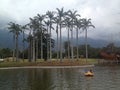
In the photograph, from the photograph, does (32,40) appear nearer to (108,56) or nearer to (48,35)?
(48,35)

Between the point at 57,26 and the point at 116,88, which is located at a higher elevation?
the point at 57,26

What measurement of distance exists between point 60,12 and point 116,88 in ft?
294

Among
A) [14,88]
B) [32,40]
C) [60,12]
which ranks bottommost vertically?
[14,88]

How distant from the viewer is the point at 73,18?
13262cm

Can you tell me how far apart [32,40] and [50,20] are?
85.3 feet

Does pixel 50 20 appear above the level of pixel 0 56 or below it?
above

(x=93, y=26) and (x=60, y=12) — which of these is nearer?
(x=60, y=12)

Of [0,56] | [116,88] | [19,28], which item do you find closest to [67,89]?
[116,88]

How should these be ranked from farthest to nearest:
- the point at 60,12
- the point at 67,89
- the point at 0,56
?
the point at 0,56 → the point at 60,12 → the point at 67,89

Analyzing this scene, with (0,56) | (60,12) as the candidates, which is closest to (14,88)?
(60,12)

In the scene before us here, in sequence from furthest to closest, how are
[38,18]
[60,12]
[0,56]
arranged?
[0,56], [38,18], [60,12]

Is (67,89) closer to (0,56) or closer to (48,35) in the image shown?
(48,35)

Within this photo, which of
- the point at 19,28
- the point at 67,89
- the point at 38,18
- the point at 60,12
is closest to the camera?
the point at 67,89

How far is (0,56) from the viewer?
7613 inches
